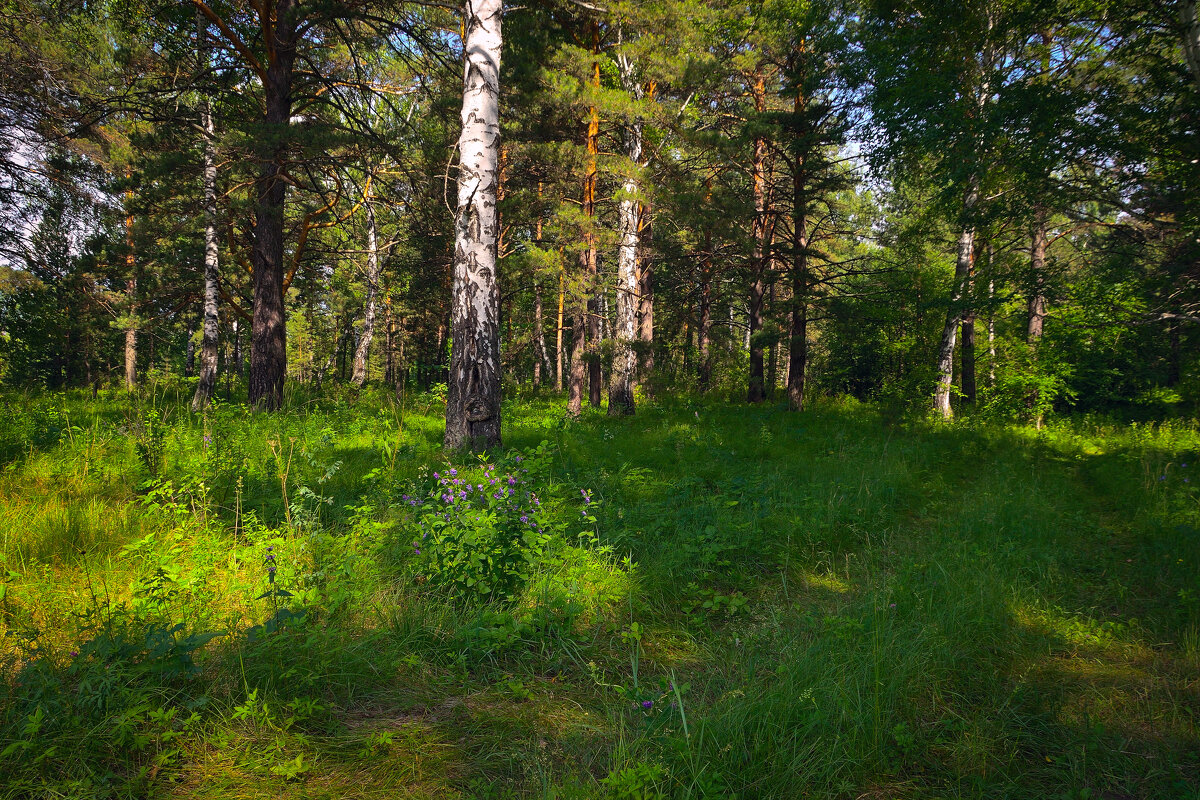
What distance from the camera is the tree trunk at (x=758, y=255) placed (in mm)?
13742

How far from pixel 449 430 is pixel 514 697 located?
145 inches

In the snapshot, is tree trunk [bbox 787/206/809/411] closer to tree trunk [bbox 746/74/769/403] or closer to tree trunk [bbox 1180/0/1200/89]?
tree trunk [bbox 746/74/769/403]

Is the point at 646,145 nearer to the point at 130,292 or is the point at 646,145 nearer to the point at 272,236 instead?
the point at 272,236

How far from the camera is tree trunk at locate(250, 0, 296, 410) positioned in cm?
886

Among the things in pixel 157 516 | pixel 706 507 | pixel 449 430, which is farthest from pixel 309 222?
pixel 706 507

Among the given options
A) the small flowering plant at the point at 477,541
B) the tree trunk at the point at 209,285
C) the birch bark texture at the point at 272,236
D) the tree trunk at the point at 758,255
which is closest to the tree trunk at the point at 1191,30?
the tree trunk at the point at 758,255

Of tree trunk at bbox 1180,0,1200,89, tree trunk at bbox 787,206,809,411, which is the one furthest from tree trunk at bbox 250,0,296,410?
A: tree trunk at bbox 1180,0,1200,89

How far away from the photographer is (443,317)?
25.6 metres

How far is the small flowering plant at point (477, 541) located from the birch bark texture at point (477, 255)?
1.84 metres

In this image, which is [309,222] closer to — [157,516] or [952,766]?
[157,516]

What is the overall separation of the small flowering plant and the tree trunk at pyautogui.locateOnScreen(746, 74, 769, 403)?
10863mm

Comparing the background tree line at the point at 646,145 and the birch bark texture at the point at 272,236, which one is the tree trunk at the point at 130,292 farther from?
the birch bark texture at the point at 272,236

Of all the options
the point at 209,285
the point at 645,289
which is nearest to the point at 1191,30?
the point at 645,289

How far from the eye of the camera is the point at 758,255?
45.4ft
